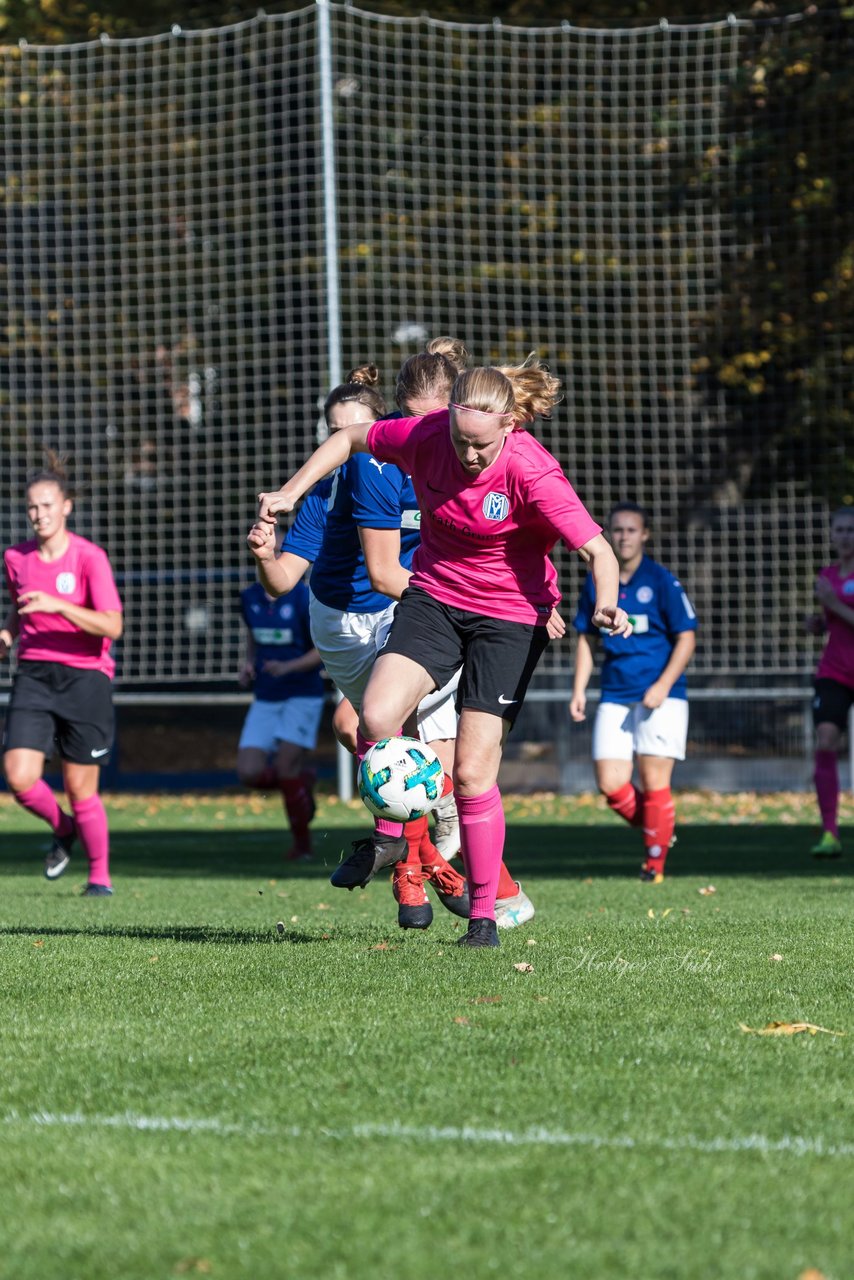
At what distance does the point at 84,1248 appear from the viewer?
111 inches

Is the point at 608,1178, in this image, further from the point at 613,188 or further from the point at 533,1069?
the point at 613,188

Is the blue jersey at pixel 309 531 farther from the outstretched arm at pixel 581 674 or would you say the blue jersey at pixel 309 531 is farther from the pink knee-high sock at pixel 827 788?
the pink knee-high sock at pixel 827 788

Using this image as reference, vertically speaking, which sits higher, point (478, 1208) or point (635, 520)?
point (635, 520)

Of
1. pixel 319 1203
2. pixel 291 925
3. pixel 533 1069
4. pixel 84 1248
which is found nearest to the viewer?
pixel 84 1248

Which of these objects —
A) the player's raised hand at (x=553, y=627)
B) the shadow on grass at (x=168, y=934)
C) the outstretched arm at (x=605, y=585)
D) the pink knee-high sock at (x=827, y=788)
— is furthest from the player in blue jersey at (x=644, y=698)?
the outstretched arm at (x=605, y=585)

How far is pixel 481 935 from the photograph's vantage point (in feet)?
20.0

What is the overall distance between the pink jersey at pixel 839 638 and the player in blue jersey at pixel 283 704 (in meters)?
3.54

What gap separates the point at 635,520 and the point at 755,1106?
6798mm

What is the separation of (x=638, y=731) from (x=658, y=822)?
1.83 ft

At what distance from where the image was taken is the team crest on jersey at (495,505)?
5.84 m

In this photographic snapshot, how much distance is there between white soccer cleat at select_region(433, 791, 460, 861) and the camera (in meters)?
7.23

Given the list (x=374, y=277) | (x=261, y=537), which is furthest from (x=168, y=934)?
(x=374, y=277)

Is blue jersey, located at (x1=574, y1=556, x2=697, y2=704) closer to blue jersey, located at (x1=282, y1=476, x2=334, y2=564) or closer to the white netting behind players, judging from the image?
blue jersey, located at (x1=282, y1=476, x2=334, y2=564)

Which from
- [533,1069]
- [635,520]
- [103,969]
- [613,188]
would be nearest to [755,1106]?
[533,1069]
